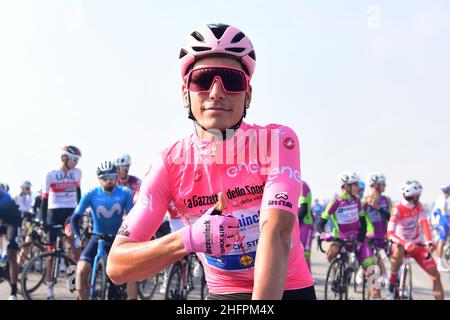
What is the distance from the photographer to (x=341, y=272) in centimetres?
1033

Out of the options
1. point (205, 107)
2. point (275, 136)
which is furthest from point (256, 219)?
point (205, 107)

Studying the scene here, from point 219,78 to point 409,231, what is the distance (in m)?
9.34

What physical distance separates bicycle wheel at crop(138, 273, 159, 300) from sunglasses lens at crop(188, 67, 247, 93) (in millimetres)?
8053

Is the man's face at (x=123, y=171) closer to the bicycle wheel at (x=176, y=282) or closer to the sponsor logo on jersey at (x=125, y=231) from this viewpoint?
the bicycle wheel at (x=176, y=282)

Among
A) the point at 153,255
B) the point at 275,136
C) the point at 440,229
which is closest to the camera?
the point at 153,255

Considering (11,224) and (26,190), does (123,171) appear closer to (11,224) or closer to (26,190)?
(11,224)

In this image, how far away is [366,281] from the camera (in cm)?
1037

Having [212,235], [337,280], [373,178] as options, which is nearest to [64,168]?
[337,280]

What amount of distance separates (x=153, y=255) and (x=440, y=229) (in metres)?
Result: 17.2

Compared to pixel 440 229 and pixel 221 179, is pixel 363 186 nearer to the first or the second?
pixel 440 229

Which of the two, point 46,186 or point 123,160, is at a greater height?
point 123,160

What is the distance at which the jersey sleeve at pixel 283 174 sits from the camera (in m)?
2.14

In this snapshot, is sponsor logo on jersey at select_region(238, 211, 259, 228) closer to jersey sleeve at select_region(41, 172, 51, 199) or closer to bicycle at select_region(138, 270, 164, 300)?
bicycle at select_region(138, 270, 164, 300)

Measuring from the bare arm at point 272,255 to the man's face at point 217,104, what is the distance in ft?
1.54
